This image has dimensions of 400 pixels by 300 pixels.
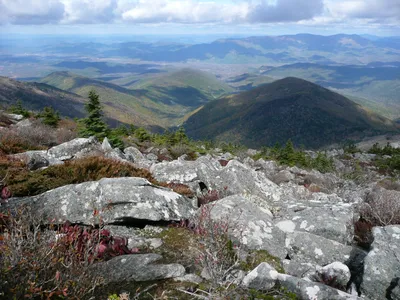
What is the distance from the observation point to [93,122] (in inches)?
1178

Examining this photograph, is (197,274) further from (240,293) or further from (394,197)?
(394,197)

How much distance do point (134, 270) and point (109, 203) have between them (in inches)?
75.8

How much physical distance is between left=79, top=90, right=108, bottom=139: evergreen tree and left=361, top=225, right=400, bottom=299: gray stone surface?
27.3m

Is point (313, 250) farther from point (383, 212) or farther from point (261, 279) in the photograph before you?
point (383, 212)

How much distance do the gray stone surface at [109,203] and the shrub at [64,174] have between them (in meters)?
0.66

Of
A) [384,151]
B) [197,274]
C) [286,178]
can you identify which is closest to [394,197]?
[197,274]

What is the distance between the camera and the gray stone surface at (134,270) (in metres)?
4.45

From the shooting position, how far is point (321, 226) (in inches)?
269

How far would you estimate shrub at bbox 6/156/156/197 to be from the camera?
6.76m

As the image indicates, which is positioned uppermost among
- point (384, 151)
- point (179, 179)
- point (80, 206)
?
point (80, 206)

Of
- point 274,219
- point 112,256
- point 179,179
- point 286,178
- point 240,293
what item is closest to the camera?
point 240,293

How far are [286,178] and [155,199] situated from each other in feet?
56.7

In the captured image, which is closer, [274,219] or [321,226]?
[321,226]

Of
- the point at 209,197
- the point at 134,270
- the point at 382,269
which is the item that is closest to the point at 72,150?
the point at 209,197
